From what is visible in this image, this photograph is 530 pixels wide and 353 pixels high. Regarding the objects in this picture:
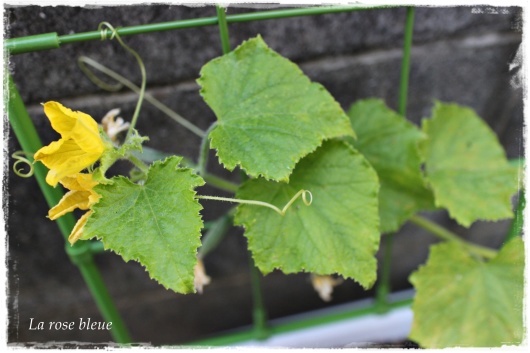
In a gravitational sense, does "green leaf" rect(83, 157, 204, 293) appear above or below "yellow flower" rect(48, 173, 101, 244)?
below

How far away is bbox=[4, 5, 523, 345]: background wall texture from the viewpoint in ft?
2.97

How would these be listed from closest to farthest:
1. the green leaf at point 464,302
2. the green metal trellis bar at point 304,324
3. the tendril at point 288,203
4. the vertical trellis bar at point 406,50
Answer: the tendril at point 288,203, the vertical trellis bar at point 406,50, the green leaf at point 464,302, the green metal trellis bar at point 304,324

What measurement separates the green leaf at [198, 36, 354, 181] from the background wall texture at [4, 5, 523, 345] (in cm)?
21

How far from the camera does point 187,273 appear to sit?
0.62 metres

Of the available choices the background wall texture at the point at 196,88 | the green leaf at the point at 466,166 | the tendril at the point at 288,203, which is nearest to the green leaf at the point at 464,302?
the green leaf at the point at 466,166

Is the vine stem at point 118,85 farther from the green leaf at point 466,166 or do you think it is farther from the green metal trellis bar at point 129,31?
the green leaf at point 466,166

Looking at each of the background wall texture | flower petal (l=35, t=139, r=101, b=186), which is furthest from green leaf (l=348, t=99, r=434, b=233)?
flower petal (l=35, t=139, r=101, b=186)

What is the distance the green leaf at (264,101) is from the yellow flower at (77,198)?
18 cm

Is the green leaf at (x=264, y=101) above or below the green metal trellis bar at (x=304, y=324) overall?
above

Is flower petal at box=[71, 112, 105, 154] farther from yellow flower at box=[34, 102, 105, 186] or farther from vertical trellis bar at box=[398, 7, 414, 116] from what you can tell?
vertical trellis bar at box=[398, 7, 414, 116]

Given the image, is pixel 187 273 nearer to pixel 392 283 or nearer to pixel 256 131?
pixel 256 131

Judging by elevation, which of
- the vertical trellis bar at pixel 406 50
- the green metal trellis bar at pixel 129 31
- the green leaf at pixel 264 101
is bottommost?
the green leaf at pixel 264 101

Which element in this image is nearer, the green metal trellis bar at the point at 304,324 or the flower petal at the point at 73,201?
the flower petal at the point at 73,201

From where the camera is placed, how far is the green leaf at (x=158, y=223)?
2.05 feet
